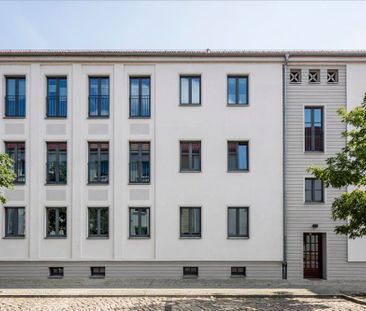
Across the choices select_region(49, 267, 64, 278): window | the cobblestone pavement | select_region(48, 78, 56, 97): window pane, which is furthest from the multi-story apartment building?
the cobblestone pavement

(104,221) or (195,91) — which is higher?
(195,91)

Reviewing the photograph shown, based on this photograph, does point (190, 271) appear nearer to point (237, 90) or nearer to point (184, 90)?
point (184, 90)

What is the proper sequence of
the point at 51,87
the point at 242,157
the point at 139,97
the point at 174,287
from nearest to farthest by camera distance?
the point at 174,287 → the point at 242,157 → the point at 139,97 → the point at 51,87

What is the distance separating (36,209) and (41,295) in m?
4.68

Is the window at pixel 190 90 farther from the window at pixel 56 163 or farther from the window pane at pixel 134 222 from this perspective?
the window at pixel 56 163

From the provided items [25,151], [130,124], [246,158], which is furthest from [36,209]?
[246,158]

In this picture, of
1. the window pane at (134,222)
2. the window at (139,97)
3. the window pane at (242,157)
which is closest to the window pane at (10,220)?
the window pane at (134,222)

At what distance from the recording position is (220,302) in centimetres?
1326

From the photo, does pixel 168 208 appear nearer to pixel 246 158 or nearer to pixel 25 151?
pixel 246 158

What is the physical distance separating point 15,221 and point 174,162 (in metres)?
8.02

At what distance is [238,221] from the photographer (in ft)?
57.5

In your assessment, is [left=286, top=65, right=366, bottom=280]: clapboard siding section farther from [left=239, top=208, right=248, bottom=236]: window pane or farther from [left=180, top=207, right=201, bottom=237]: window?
[left=180, top=207, right=201, bottom=237]: window

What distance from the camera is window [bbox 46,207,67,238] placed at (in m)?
17.6

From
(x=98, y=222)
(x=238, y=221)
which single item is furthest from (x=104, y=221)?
(x=238, y=221)
